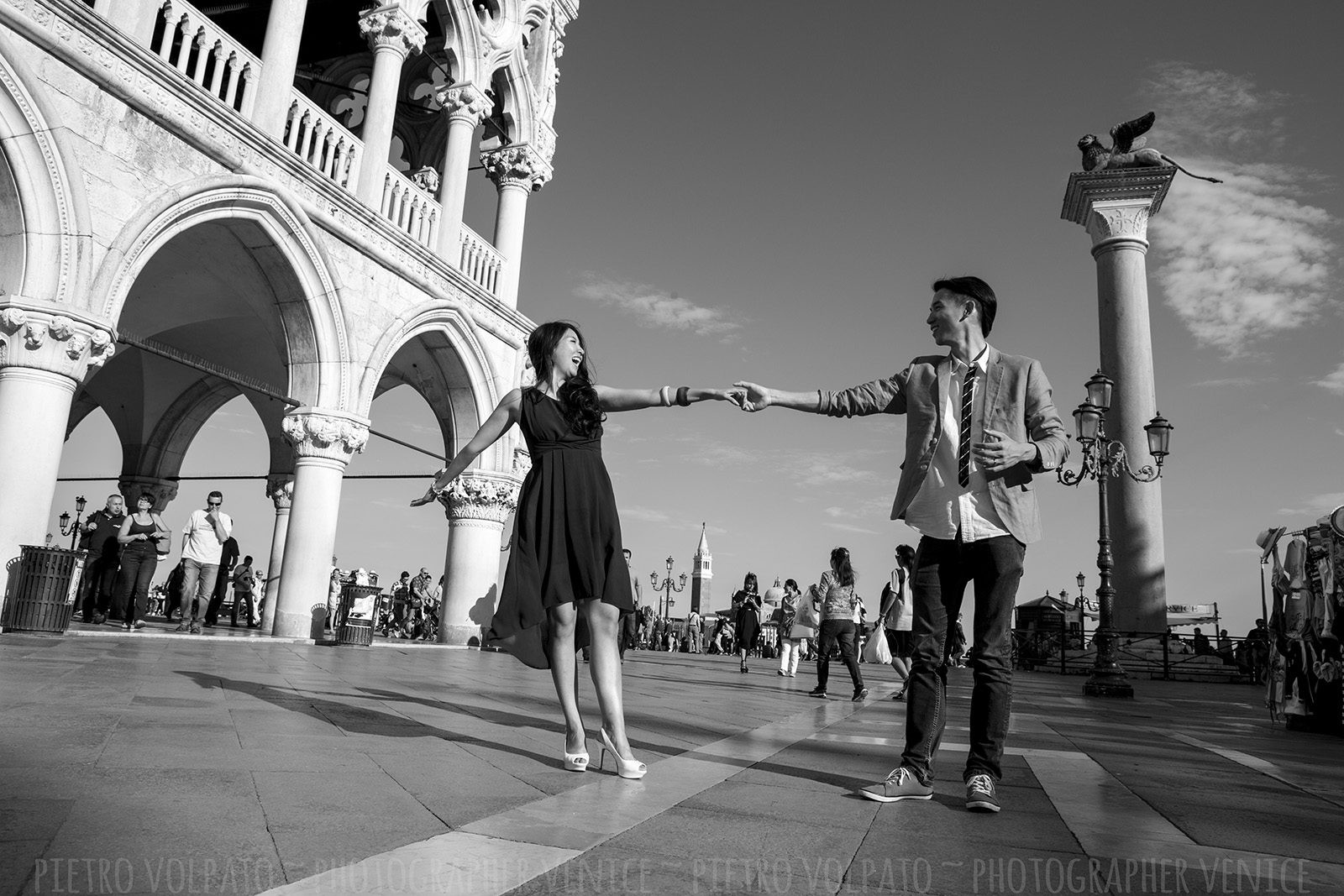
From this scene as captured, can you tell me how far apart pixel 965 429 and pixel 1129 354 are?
61.9 feet

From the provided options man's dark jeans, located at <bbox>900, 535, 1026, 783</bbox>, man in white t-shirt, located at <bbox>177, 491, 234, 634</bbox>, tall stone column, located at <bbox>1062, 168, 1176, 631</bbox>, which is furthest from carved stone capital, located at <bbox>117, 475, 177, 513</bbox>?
tall stone column, located at <bbox>1062, 168, 1176, 631</bbox>

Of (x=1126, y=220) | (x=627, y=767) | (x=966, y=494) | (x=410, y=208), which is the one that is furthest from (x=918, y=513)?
(x=1126, y=220)

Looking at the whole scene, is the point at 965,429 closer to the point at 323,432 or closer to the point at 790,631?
the point at 790,631

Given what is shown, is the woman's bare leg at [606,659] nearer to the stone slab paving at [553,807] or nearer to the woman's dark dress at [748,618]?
the stone slab paving at [553,807]

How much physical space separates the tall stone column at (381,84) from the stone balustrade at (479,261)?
2220mm

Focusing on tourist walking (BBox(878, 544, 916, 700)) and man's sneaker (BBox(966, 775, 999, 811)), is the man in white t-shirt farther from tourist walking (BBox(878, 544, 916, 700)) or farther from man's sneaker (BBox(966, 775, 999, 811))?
man's sneaker (BBox(966, 775, 999, 811))

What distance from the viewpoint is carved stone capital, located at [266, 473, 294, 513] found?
18562 mm

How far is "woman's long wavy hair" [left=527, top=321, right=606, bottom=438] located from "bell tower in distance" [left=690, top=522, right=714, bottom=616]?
102 m

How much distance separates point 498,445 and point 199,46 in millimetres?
8299

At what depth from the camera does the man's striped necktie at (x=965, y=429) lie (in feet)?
10.8

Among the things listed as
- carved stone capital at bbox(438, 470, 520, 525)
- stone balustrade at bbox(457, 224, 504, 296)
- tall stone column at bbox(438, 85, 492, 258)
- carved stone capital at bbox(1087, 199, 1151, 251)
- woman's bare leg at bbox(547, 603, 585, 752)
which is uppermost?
carved stone capital at bbox(1087, 199, 1151, 251)

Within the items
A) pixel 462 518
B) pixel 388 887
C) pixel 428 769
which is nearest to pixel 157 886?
pixel 388 887

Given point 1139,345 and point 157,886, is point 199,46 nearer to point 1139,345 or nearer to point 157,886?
point 157,886

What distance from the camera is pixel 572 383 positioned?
11.7ft
